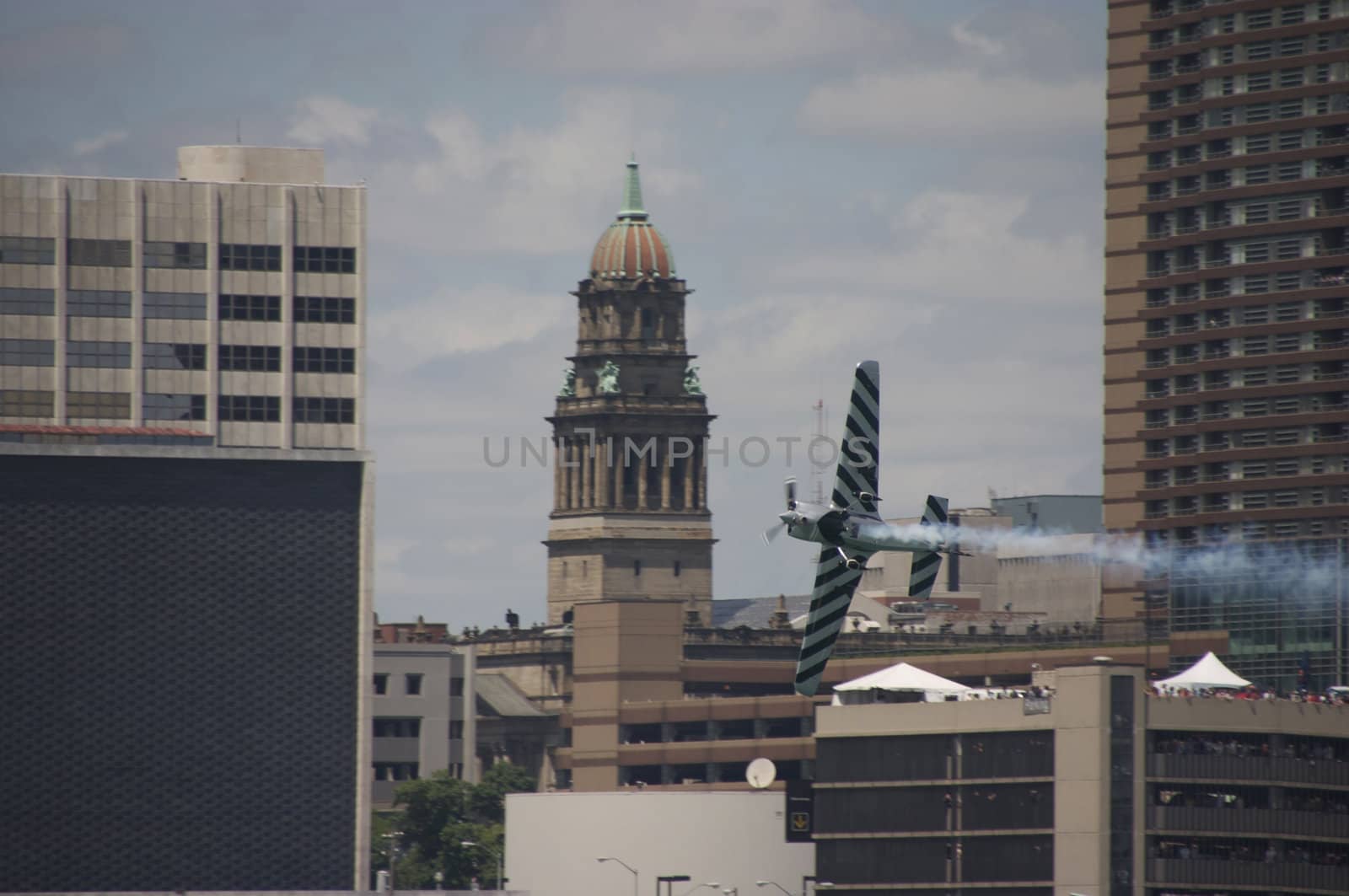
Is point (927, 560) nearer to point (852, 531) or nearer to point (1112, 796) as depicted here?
point (852, 531)

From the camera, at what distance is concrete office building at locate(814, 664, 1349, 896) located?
183250 millimetres

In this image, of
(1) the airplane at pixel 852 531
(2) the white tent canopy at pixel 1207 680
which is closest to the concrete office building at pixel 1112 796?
(2) the white tent canopy at pixel 1207 680

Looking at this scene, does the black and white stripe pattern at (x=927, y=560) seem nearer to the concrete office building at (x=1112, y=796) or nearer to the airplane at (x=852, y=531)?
the airplane at (x=852, y=531)

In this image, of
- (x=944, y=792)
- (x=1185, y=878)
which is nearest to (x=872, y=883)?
(x=944, y=792)

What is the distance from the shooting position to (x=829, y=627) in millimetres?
119375

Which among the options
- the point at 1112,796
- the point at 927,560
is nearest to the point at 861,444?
the point at 927,560

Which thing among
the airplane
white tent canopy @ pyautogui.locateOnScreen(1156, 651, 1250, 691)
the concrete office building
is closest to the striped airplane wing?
the airplane

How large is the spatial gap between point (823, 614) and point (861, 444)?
7.01 metres

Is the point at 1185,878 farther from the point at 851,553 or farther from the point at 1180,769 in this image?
the point at 851,553

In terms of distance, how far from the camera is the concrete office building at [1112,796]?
183 metres

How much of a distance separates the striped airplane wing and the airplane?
0.11 ft

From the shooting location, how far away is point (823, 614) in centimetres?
11925

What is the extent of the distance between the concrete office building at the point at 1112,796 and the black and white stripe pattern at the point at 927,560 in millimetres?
66665

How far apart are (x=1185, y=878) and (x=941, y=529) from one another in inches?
2947
